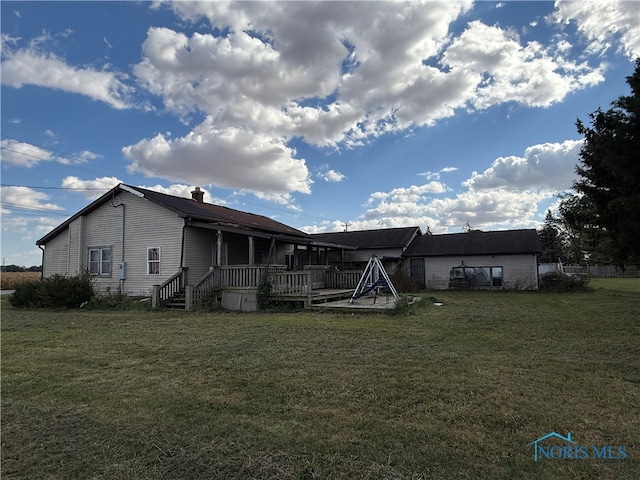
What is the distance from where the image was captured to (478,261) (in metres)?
24.4

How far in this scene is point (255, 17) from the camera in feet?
38.5

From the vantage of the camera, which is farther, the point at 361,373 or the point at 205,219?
the point at 205,219

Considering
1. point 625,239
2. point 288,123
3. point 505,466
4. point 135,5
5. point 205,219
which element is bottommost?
point 505,466

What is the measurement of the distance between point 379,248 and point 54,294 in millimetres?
19407

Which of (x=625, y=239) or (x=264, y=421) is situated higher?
(x=625, y=239)

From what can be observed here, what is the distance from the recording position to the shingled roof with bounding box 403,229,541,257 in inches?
932

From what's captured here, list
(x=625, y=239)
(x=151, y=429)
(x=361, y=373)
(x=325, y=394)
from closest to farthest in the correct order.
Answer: (x=151, y=429)
(x=325, y=394)
(x=361, y=373)
(x=625, y=239)

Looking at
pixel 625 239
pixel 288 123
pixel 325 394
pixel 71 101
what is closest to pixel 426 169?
pixel 288 123

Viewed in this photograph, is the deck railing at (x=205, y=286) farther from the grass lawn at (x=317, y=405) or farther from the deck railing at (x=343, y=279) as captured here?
the deck railing at (x=343, y=279)

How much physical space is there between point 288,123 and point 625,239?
15371mm

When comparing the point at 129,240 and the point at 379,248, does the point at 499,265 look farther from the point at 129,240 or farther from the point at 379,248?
the point at 129,240

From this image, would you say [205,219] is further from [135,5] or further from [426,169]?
[426,169]

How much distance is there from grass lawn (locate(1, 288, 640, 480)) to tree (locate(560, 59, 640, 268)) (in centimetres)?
207

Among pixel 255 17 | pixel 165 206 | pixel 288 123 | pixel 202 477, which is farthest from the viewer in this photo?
pixel 288 123
